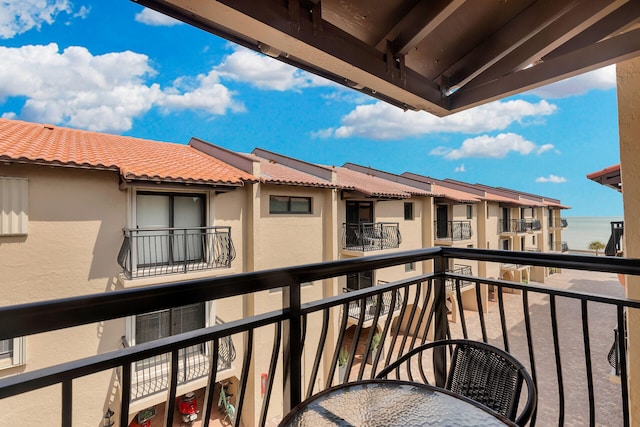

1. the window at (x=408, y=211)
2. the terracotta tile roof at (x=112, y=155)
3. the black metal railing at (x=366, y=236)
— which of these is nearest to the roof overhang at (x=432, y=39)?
the terracotta tile roof at (x=112, y=155)

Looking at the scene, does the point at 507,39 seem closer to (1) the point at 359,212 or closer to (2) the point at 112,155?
(2) the point at 112,155

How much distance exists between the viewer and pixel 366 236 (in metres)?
9.45

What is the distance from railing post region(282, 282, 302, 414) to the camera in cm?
112

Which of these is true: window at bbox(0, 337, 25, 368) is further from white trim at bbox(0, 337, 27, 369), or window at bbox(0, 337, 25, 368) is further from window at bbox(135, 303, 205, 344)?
window at bbox(135, 303, 205, 344)

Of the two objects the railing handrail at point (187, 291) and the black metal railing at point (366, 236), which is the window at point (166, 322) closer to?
the black metal railing at point (366, 236)

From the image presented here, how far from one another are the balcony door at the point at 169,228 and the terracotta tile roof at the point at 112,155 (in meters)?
0.66

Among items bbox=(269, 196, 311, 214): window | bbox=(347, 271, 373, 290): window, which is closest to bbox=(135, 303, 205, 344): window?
bbox=(269, 196, 311, 214): window

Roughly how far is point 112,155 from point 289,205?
3978 mm

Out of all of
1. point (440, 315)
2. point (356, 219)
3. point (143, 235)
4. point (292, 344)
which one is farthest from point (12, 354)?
point (356, 219)

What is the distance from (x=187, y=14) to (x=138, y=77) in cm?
2049

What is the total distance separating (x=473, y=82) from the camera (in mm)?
2076

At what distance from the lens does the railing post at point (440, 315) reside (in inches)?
67.7

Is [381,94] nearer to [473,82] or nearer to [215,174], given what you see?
[473,82]

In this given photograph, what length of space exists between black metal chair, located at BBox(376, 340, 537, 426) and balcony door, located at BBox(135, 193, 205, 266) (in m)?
5.48
